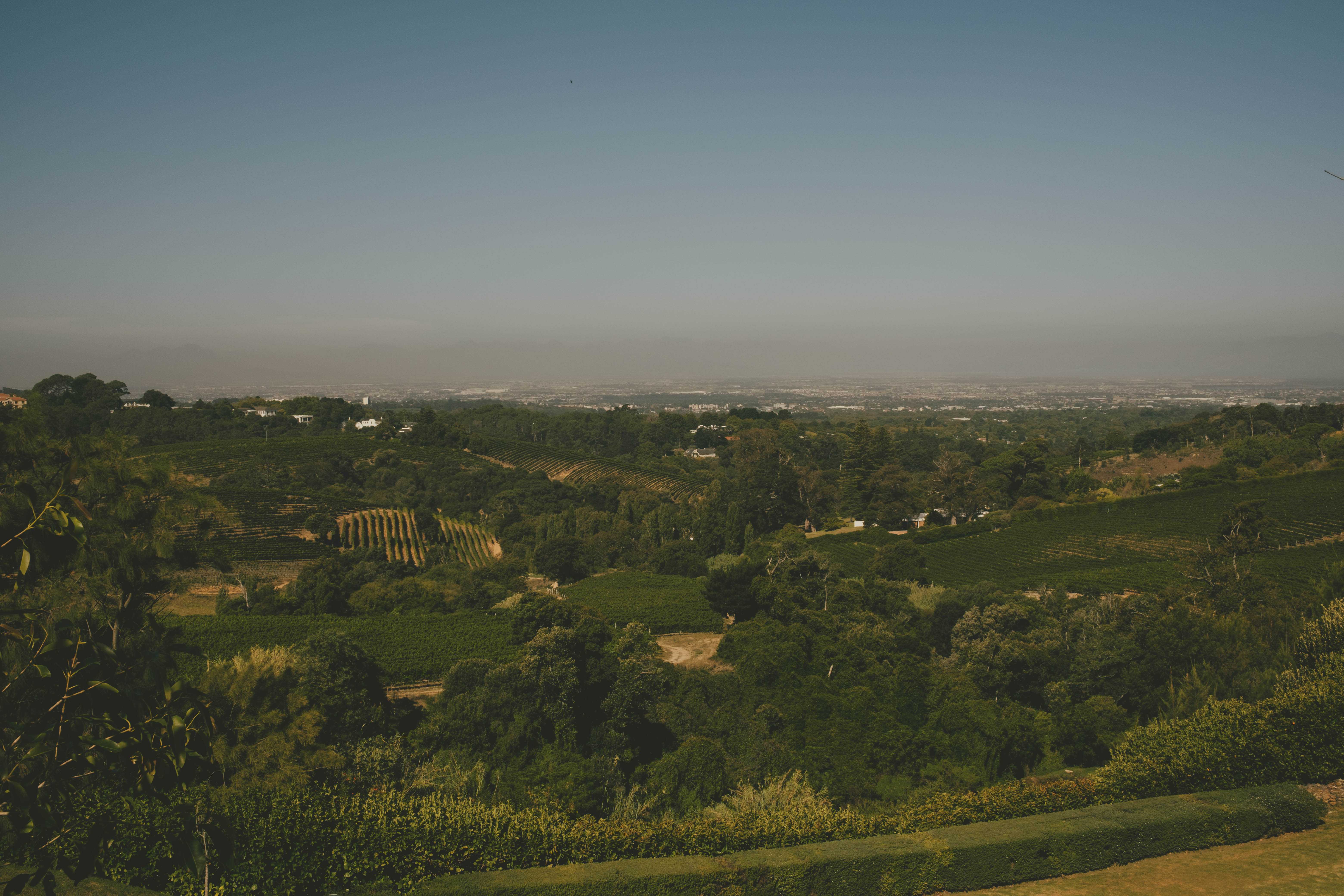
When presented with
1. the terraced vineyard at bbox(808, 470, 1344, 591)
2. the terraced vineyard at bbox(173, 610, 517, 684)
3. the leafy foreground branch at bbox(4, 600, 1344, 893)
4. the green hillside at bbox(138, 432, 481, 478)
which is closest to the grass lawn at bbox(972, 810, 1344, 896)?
the leafy foreground branch at bbox(4, 600, 1344, 893)

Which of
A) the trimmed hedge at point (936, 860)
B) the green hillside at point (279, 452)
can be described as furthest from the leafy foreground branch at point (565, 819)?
the green hillside at point (279, 452)

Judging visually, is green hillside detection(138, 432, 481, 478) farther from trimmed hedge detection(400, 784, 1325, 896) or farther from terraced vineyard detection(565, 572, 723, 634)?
trimmed hedge detection(400, 784, 1325, 896)

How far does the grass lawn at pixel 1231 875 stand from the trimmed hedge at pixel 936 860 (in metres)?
0.18

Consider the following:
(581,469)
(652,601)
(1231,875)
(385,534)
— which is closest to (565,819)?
(1231,875)

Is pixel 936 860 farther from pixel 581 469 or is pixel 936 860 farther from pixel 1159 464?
pixel 1159 464

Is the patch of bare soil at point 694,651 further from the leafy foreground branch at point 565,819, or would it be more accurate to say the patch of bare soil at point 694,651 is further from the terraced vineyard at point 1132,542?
the leafy foreground branch at point 565,819

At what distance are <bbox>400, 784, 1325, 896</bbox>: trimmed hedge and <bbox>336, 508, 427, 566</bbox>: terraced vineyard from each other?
4452 centimetres

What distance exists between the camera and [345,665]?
21.9 m

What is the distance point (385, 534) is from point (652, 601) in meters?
26.2

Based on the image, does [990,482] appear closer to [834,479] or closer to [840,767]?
[834,479]

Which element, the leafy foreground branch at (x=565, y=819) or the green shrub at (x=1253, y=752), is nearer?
the leafy foreground branch at (x=565, y=819)

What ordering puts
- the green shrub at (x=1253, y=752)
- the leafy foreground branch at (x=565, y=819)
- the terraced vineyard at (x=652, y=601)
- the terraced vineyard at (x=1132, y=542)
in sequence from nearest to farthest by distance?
1. the leafy foreground branch at (x=565, y=819)
2. the green shrub at (x=1253, y=752)
3. the terraced vineyard at (x=652, y=601)
4. the terraced vineyard at (x=1132, y=542)

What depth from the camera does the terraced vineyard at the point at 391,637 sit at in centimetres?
3069

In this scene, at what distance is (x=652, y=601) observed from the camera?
43562 millimetres
